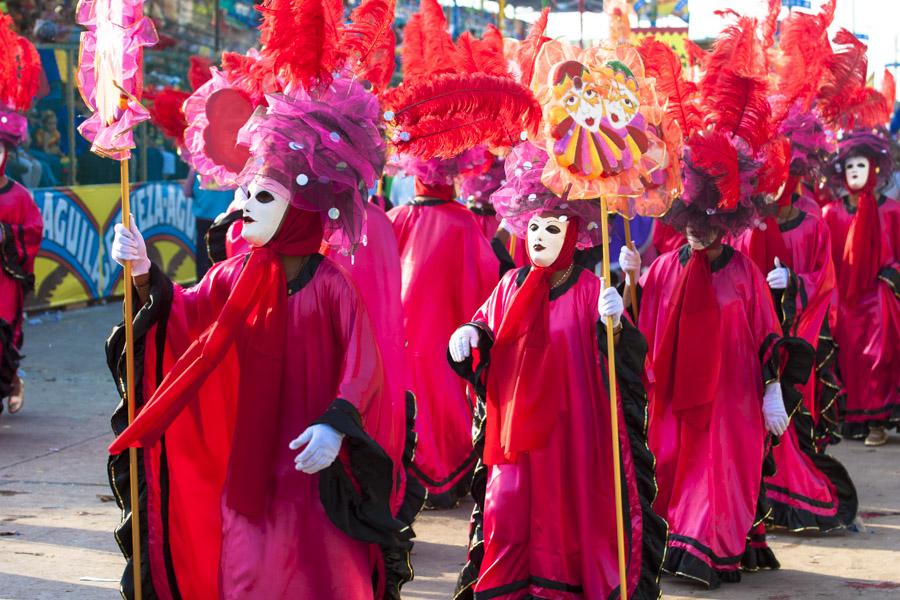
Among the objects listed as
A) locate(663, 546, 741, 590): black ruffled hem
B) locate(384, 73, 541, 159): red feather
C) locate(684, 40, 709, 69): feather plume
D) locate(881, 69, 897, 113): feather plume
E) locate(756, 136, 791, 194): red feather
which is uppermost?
locate(881, 69, 897, 113): feather plume

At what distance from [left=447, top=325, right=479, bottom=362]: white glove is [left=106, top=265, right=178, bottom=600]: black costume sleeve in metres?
1.16

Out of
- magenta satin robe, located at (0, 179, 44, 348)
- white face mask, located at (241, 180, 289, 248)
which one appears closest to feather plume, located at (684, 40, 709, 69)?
white face mask, located at (241, 180, 289, 248)

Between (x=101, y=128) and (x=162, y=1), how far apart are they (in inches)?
570

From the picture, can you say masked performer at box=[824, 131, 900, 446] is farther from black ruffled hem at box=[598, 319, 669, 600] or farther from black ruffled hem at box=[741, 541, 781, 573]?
black ruffled hem at box=[598, 319, 669, 600]

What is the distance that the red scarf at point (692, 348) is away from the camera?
20.9 feet

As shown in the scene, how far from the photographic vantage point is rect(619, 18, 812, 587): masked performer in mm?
6324

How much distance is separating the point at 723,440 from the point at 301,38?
2803mm

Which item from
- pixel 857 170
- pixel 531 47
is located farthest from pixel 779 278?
pixel 857 170

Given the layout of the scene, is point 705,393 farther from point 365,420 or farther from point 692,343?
point 365,420

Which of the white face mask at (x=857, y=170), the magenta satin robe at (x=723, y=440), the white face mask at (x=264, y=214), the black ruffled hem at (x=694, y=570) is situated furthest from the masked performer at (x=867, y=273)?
the white face mask at (x=264, y=214)

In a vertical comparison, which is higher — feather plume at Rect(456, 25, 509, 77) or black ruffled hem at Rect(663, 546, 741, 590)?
feather plume at Rect(456, 25, 509, 77)

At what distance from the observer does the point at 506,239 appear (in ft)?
28.2

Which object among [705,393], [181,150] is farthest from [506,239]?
[705,393]

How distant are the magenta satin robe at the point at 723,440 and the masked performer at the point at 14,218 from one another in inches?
182
